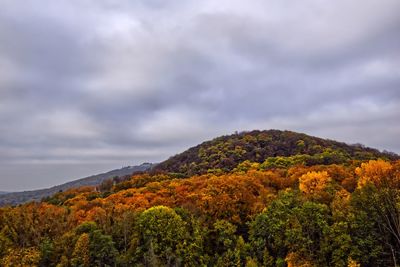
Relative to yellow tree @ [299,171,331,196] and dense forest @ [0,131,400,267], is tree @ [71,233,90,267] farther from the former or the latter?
yellow tree @ [299,171,331,196]

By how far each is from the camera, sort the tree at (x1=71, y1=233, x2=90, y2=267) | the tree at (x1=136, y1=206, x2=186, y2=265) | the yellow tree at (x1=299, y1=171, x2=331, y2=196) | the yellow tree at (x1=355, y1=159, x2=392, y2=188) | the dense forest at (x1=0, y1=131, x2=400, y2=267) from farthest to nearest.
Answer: the yellow tree at (x1=299, y1=171, x2=331, y2=196)
the yellow tree at (x1=355, y1=159, x2=392, y2=188)
the tree at (x1=136, y1=206, x2=186, y2=265)
the tree at (x1=71, y1=233, x2=90, y2=267)
the dense forest at (x1=0, y1=131, x2=400, y2=267)

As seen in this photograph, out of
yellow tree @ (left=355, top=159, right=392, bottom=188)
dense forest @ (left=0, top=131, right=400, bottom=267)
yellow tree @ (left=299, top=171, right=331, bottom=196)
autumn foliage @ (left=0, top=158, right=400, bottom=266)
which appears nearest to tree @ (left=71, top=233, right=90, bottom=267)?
autumn foliage @ (left=0, top=158, right=400, bottom=266)

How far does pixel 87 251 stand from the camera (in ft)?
229

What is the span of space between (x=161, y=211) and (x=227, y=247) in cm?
1580

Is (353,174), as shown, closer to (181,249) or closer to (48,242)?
(181,249)

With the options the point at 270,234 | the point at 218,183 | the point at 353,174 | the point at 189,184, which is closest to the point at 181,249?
the point at 270,234

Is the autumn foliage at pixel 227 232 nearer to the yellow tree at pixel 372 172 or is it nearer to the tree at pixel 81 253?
the tree at pixel 81 253

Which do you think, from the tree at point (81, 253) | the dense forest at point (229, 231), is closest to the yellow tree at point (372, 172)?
the dense forest at point (229, 231)

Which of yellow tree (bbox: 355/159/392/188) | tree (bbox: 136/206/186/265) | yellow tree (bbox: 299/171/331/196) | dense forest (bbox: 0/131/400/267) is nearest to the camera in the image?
dense forest (bbox: 0/131/400/267)

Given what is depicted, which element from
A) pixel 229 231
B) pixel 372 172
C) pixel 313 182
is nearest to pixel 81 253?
pixel 229 231

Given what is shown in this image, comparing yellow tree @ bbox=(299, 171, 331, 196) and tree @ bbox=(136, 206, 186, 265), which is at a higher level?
yellow tree @ bbox=(299, 171, 331, 196)

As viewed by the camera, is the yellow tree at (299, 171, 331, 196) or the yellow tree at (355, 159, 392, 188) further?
the yellow tree at (299, 171, 331, 196)

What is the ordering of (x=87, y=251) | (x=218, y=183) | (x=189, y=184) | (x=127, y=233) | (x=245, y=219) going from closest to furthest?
(x=87, y=251), (x=127, y=233), (x=245, y=219), (x=218, y=183), (x=189, y=184)

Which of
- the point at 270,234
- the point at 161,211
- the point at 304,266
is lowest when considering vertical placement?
the point at 304,266
